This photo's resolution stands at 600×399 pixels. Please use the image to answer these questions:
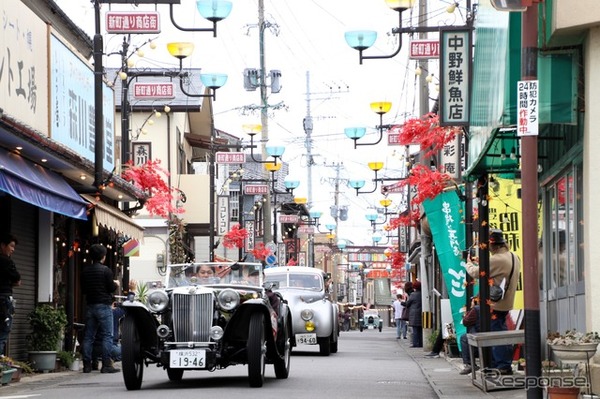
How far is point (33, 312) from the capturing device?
20047 mm

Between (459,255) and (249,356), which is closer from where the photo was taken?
(249,356)

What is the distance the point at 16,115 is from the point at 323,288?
35.0 ft

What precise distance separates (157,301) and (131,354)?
2.77 feet

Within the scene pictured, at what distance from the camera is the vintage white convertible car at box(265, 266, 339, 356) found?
84.1 ft

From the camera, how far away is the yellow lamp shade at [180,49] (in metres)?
25.9

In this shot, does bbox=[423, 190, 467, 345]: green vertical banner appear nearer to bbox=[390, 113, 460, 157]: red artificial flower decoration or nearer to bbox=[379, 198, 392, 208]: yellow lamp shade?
bbox=[390, 113, 460, 157]: red artificial flower decoration

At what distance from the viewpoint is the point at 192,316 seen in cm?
1530

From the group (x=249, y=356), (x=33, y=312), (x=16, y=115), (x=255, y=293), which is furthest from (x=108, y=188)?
(x=249, y=356)

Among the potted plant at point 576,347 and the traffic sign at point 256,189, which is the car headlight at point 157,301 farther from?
the traffic sign at point 256,189

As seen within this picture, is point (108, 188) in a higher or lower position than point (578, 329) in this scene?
higher

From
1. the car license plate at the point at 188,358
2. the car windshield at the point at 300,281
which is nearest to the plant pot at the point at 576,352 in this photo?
the car license plate at the point at 188,358

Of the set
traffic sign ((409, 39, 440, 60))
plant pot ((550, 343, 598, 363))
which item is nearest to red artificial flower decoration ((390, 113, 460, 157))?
traffic sign ((409, 39, 440, 60))

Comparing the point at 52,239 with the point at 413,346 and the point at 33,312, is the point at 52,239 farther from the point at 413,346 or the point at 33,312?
the point at 413,346

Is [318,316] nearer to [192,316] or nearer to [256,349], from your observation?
[192,316]
